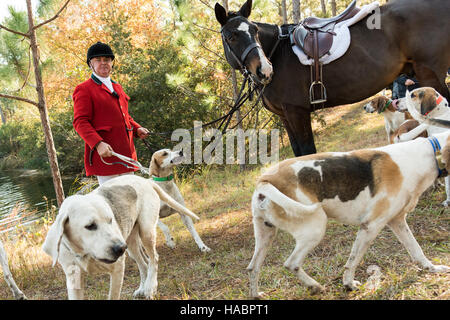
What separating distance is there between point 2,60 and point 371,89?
6.66 metres

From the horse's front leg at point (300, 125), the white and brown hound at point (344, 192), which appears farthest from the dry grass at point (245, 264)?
the horse's front leg at point (300, 125)

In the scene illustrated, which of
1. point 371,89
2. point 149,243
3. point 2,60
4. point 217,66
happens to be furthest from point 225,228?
point 217,66

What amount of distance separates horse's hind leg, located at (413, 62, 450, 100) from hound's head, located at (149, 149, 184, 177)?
3016 mm

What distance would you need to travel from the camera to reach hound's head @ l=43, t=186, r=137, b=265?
2.39 m

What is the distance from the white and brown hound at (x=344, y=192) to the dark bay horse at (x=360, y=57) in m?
1.59

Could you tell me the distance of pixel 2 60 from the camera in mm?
6918

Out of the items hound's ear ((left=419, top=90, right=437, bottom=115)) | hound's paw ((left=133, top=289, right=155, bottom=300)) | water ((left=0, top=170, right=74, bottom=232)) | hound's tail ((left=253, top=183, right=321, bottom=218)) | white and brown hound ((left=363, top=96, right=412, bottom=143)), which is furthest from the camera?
water ((left=0, top=170, right=74, bottom=232))

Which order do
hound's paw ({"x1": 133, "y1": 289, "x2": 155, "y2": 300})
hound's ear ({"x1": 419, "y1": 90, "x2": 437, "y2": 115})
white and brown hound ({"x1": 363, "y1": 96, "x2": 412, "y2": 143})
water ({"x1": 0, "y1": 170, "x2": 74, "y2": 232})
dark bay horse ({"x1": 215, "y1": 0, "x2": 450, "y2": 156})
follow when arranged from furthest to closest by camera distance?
water ({"x1": 0, "y1": 170, "x2": 74, "y2": 232}) < white and brown hound ({"x1": 363, "y1": 96, "x2": 412, "y2": 143}) < dark bay horse ({"x1": 215, "y1": 0, "x2": 450, "y2": 156}) < hound's ear ({"x1": 419, "y1": 90, "x2": 437, "y2": 115}) < hound's paw ({"x1": 133, "y1": 289, "x2": 155, "y2": 300})

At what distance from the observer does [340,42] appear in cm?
401

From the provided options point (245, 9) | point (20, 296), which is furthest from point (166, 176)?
point (245, 9)

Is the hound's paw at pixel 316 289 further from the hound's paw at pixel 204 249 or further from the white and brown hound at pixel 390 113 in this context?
the white and brown hound at pixel 390 113

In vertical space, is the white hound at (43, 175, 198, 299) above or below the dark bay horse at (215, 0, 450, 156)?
below

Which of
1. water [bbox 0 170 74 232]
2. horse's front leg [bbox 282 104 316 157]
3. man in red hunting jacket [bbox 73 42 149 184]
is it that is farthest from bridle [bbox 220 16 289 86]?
water [bbox 0 170 74 232]

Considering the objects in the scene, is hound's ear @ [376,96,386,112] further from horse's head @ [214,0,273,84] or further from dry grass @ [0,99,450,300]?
horse's head @ [214,0,273,84]
